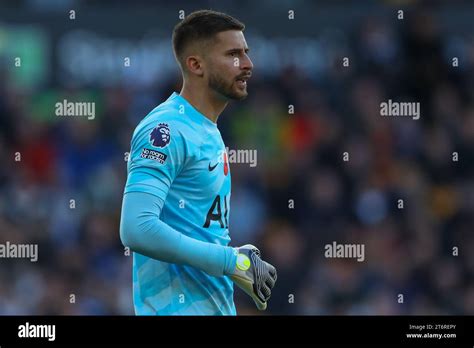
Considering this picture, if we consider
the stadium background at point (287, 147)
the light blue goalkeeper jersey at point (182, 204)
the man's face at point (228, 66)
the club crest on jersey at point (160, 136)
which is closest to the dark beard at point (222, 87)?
the man's face at point (228, 66)

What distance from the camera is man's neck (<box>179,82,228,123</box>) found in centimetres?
500

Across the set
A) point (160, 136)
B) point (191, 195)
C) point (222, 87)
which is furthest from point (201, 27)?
point (191, 195)

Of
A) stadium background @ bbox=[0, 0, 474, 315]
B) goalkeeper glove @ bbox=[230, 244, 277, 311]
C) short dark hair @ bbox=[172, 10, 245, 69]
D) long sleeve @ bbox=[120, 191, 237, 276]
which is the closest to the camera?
long sleeve @ bbox=[120, 191, 237, 276]

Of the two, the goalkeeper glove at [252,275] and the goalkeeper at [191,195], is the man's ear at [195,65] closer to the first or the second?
the goalkeeper at [191,195]

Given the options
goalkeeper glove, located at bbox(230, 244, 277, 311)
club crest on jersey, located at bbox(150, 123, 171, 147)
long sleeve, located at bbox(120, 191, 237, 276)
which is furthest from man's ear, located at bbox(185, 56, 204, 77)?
goalkeeper glove, located at bbox(230, 244, 277, 311)

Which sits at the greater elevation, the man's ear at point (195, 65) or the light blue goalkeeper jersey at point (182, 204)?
the man's ear at point (195, 65)

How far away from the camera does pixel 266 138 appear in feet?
38.0

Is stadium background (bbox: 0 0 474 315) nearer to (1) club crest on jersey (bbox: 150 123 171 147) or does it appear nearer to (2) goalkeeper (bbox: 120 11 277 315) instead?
(2) goalkeeper (bbox: 120 11 277 315)

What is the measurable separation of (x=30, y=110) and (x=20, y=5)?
4.71 feet

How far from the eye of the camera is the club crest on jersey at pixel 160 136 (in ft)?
15.0

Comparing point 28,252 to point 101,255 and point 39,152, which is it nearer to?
point 101,255

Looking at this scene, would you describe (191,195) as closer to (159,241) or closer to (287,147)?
(159,241)
